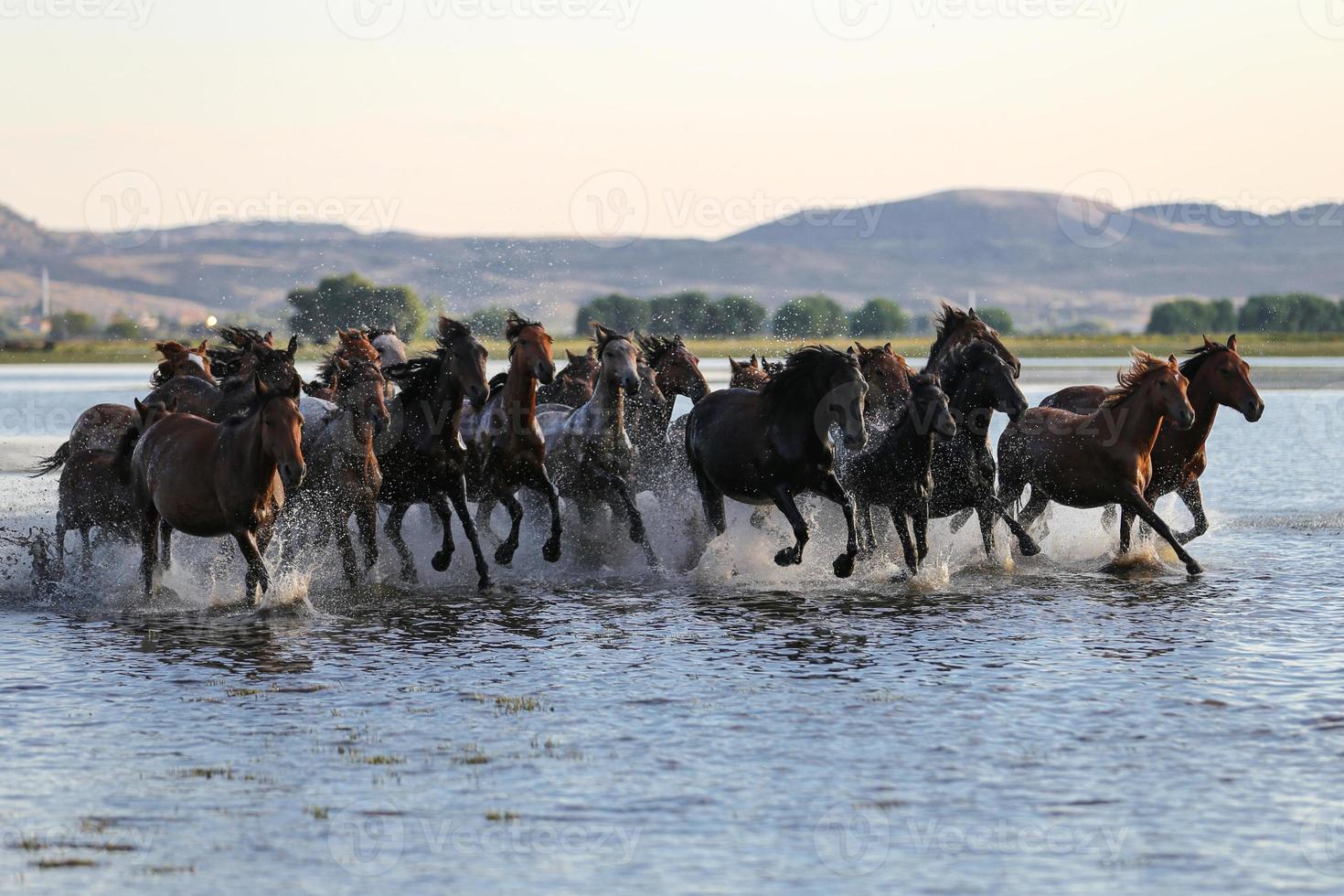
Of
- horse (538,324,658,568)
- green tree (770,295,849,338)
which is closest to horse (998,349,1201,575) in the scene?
horse (538,324,658,568)

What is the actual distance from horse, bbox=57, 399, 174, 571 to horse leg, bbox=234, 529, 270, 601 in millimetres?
2058

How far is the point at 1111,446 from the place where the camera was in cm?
1488

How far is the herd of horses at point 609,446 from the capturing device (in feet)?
45.4

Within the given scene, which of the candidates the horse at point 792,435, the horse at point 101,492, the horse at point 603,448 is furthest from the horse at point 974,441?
the horse at point 101,492

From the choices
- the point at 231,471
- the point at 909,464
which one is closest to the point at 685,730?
the point at 231,471

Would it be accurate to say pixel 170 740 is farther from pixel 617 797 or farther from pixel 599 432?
pixel 599 432

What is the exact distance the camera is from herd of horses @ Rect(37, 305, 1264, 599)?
45.4 ft

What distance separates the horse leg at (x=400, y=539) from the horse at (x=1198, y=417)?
6707 mm

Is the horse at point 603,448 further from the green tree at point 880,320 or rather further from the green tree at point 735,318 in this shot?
the green tree at point 880,320

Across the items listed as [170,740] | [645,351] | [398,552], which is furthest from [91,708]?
[645,351]

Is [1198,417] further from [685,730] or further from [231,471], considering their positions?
[231,471]

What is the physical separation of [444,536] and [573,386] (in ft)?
11.7

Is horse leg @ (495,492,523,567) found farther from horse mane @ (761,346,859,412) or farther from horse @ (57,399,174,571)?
horse @ (57,399,174,571)

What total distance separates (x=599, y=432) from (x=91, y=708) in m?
6.48
